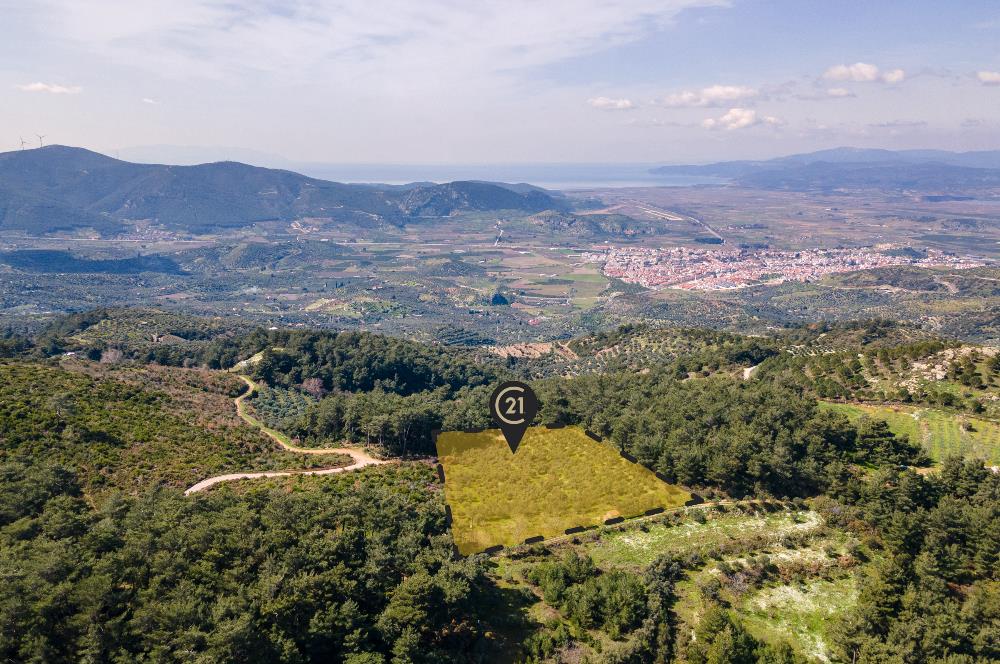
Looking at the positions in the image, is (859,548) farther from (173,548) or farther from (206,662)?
(173,548)

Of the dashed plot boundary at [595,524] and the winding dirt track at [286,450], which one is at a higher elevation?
the dashed plot boundary at [595,524]

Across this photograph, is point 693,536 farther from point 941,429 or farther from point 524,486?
point 941,429

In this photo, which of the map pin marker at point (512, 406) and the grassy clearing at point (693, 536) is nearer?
the map pin marker at point (512, 406)

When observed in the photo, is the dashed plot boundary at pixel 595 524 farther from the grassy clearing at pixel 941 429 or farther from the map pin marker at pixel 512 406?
the grassy clearing at pixel 941 429

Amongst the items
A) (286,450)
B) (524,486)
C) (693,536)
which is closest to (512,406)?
(524,486)

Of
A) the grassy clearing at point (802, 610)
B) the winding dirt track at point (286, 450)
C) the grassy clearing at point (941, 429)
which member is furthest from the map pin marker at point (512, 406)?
the grassy clearing at point (941, 429)

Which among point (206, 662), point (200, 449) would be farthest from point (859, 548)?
Answer: point (200, 449)
